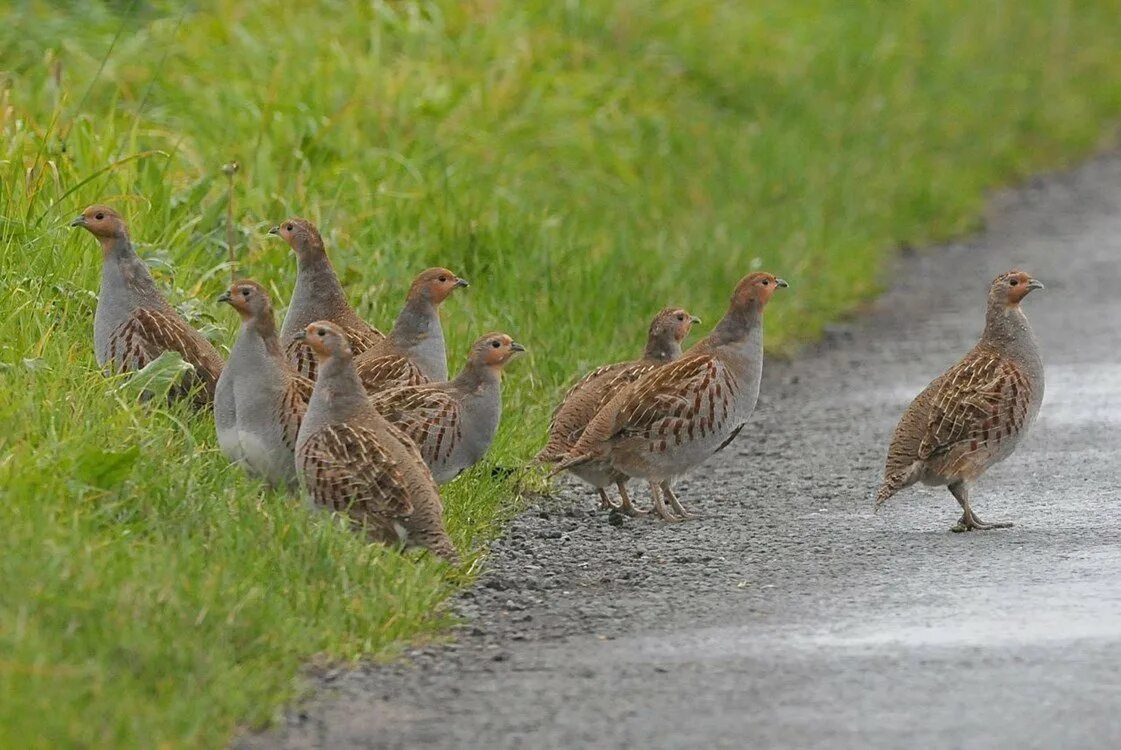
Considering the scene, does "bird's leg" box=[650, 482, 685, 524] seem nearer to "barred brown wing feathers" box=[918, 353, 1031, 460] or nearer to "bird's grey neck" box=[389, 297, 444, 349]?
"barred brown wing feathers" box=[918, 353, 1031, 460]

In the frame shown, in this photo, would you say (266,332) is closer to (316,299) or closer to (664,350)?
(316,299)

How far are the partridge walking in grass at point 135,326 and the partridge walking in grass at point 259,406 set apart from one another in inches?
19.7

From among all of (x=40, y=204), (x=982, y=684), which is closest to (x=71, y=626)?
(x=982, y=684)

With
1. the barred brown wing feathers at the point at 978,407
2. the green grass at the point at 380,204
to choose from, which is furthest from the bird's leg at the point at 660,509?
the barred brown wing feathers at the point at 978,407

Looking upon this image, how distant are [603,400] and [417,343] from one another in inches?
30.4

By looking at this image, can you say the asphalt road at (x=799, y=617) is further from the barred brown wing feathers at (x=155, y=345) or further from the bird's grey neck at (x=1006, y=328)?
the barred brown wing feathers at (x=155, y=345)

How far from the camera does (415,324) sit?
9148 millimetres

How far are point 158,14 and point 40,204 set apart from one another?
18.8ft

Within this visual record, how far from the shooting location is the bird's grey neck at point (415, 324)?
9109mm

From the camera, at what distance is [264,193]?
11.6 meters

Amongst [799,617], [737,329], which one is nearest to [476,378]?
[737,329]

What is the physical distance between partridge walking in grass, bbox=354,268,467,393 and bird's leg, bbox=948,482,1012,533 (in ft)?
6.84

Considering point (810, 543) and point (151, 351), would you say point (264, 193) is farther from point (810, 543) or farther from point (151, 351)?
point (810, 543)

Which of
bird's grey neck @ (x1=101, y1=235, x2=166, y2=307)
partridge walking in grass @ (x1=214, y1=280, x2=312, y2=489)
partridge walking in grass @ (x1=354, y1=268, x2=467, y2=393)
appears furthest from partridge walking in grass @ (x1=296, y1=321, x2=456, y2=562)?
bird's grey neck @ (x1=101, y1=235, x2=166, y2=307)
